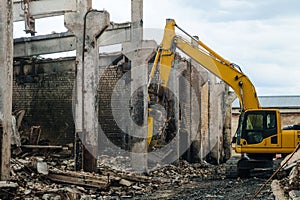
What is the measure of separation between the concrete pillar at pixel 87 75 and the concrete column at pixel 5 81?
310cm

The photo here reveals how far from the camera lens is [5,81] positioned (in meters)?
9.06

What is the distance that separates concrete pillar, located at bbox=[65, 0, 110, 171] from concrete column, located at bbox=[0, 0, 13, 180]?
310 cm

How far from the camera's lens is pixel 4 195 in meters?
8.25

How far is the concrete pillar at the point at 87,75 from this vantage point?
12102mm

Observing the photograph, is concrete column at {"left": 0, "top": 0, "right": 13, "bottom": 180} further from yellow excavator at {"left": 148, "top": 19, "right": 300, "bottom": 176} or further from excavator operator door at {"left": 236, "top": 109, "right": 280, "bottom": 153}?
excavator operator door at {"left": 236, "top": 109, "right": 280, "bottom": 153}

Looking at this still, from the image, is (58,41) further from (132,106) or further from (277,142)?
(277,142)

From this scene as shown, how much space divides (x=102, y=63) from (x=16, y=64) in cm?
301

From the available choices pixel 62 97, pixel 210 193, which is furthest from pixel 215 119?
pixel 210 193

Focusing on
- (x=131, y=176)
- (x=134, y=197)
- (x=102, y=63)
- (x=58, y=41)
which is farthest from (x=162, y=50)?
(x=134, y=197)

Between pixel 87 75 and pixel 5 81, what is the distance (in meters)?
3.34

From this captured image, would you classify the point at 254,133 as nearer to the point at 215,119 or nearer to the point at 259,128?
the point at 259,128

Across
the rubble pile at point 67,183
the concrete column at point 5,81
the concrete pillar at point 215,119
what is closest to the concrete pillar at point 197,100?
the concrete pillar at point 215,119

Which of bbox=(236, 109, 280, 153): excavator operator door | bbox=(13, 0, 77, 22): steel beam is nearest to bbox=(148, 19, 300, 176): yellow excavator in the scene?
bbox=(236, 109, 280, 153): excavator operator door

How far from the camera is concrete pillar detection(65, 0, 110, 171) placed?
12.1 metres
